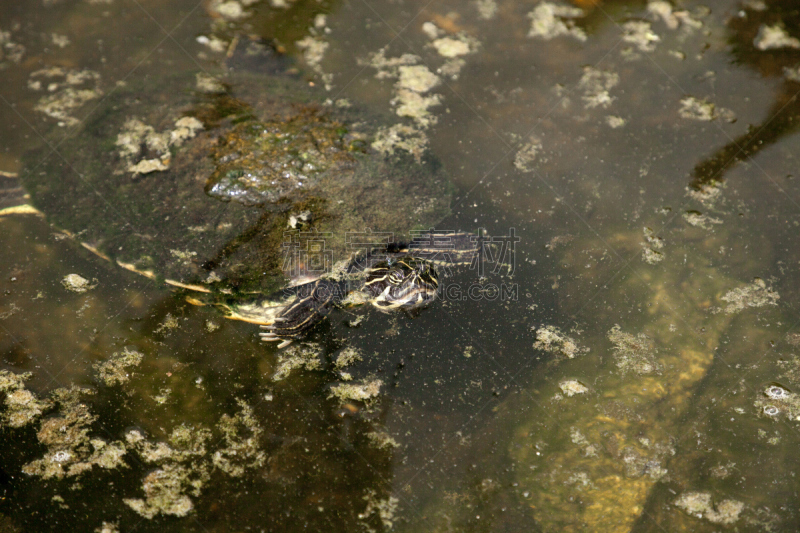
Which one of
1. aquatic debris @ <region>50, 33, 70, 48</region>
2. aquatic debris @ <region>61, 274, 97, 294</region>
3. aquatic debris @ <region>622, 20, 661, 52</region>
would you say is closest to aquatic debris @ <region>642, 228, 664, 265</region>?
aquatic debris @ <region>622, 20, 661, 52</region>

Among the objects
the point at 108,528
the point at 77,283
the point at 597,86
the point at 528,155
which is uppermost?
the point at 597,86

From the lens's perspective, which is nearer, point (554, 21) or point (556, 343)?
point (556, 343)

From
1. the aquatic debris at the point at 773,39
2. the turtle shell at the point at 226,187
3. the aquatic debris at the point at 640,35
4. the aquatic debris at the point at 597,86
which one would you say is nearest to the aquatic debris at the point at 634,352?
the turtle shell at the point at 226,187

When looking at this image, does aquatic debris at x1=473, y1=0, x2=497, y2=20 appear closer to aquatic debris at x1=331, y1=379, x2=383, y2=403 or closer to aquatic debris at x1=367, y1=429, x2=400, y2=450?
aquatic debris at x1=331, y1=379, x2=383, y2=403

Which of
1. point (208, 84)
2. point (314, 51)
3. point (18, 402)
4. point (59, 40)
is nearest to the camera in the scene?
point (18, 402)

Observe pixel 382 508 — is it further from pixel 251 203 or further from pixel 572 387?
pixel 251 203

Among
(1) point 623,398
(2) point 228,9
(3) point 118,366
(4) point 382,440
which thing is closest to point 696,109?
(1) point 623,398

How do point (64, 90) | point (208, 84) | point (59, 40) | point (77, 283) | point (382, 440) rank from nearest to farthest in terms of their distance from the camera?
1. point (382, 440)
2. point (77, 283)
3. point (208, 84)
4. point (64, 90)
5. point (59, 40)
